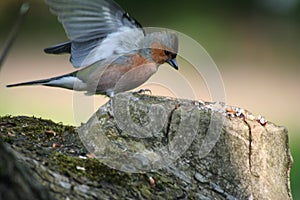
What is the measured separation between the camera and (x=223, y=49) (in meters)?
10.5

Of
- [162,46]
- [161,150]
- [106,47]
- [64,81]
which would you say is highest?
[162,46]

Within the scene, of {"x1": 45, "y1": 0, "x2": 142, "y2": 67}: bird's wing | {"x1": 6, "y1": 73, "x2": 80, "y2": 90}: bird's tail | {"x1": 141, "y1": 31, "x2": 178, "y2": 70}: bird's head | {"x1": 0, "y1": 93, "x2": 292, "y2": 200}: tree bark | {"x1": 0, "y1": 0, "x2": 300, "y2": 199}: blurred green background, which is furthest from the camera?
{"x1": 0, "y1": 0, "x2": 300, "y2": 199}: blurred green background

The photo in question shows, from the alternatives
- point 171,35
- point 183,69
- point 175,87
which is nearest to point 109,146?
point 175,87

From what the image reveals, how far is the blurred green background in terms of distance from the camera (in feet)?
26.0

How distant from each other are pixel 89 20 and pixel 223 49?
21.7 feet

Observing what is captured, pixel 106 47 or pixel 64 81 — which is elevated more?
pixel 106 47

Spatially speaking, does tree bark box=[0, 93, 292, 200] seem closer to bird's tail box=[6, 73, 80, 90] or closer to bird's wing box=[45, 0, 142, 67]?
bird's wing box=[45, 0, 142, 67]

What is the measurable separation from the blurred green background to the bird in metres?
2.75

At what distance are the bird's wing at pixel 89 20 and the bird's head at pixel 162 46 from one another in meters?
0.39

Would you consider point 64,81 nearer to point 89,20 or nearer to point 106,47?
point 106,47

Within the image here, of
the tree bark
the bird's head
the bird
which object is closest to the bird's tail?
the bird

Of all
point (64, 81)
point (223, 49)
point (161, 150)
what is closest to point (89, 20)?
point (64, 81)

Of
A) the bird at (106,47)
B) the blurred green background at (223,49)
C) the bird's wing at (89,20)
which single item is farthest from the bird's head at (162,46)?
the blurred green background at (223,49)

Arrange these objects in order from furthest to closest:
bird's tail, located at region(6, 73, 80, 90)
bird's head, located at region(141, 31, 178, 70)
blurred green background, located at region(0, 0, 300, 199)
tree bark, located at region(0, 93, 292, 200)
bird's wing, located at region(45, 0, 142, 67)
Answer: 1. blurred green background, located at region(0, 0, 300, 199)
2. bird's tail, located at region(6, 73, 80, 90)
3. bird's head, located at region(141, 31, 178, 70)
4. bird's wing, located at region(45, 0, 142, 67)
5. tree bark, located at region(0, 93, 292, 200)
